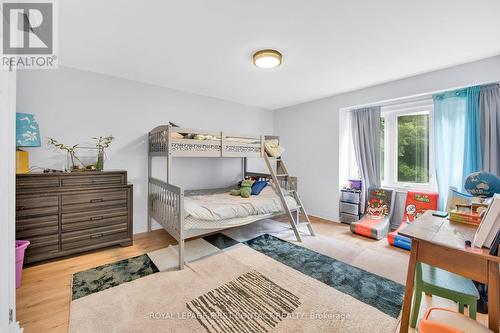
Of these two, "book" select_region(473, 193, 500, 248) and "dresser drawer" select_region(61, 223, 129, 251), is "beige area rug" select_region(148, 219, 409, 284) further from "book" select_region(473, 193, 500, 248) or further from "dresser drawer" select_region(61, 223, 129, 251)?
"book" select_region(473, 193, 500, 248)

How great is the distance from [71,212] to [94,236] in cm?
41

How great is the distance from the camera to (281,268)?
245 cm

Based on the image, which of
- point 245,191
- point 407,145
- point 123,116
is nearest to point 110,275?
point 245,191

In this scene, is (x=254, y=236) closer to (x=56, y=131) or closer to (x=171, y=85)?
(x=171, y=85)

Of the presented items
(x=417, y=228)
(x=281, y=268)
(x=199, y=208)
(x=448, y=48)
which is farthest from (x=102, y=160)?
(x=448, y=48)

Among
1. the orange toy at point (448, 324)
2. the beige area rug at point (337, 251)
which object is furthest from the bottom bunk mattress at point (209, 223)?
the orange toy at point (448, 324)

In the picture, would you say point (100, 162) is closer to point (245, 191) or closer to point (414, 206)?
point (245, 191)

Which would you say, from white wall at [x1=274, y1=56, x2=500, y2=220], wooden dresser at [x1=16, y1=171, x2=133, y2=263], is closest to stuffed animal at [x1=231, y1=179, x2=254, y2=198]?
white wall at [x1=274, y1=56, x2=500, y2=220]

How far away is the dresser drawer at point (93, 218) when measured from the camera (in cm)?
257

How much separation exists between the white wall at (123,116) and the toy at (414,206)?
3.11m

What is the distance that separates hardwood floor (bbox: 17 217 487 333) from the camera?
1686mm

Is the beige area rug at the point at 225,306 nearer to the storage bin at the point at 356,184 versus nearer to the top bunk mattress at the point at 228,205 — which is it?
the top bunk mattress at the point at 228,205

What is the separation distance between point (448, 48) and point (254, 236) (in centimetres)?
348

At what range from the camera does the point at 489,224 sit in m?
1.19
